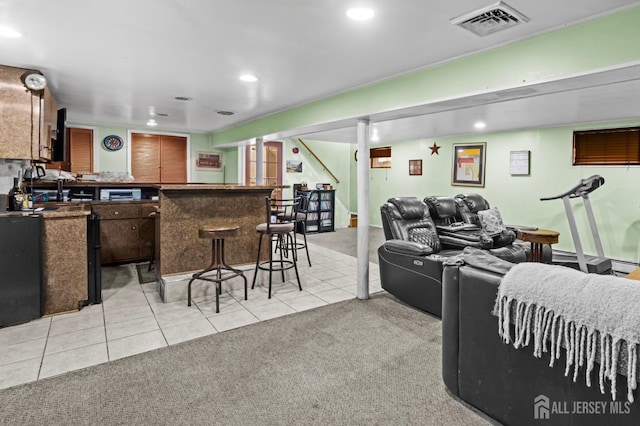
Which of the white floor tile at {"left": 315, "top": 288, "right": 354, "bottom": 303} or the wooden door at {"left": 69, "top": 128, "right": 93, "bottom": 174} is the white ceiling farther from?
the wooden door at {"left": 69, "top": 128, "right": 93, "bottom": 174}

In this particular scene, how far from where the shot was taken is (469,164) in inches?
296

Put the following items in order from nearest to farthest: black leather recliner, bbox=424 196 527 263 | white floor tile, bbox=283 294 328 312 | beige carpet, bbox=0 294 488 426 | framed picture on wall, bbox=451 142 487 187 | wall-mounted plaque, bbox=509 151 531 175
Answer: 1. beige carpet, bbox=0 294 488 426
2. white floor tile, bbox=283 294 328 312
3. black leather recliner, bbox=424 196 527 263
4. wall-mounted plaque, bbox=509 151 531 175
5. framed picture on wall, bbox=451 142 487 187

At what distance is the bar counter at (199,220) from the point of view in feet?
12.8

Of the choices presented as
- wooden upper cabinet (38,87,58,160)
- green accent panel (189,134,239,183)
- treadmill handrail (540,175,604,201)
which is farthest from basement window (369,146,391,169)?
wooden upper cabinet (38,87,58,160)

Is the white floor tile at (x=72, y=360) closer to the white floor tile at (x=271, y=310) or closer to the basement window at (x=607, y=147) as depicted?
the white floor tile at (x=271, y=310)

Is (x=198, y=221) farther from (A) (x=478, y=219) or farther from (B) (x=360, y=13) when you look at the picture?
(A) (x=478, y=219)

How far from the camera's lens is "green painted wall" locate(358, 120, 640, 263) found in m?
5.48

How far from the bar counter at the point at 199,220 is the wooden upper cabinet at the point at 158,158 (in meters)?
3.76

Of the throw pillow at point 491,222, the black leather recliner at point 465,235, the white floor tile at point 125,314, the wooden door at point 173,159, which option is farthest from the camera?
the wooden door at point 173,159

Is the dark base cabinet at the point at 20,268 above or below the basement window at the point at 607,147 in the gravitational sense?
below

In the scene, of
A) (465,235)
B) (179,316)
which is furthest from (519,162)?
(179,316)

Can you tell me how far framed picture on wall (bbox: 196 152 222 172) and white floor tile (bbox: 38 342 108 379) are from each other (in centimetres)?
576

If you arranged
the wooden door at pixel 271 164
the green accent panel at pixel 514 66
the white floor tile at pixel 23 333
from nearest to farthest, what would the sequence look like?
the green accent panel at pixel 514 66, the white floor tile at pixel 23 333, the wooden door at pixel 271 164

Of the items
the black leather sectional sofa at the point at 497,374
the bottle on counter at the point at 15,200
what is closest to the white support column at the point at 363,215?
the black leather sectional sofa at the point at 497,374
